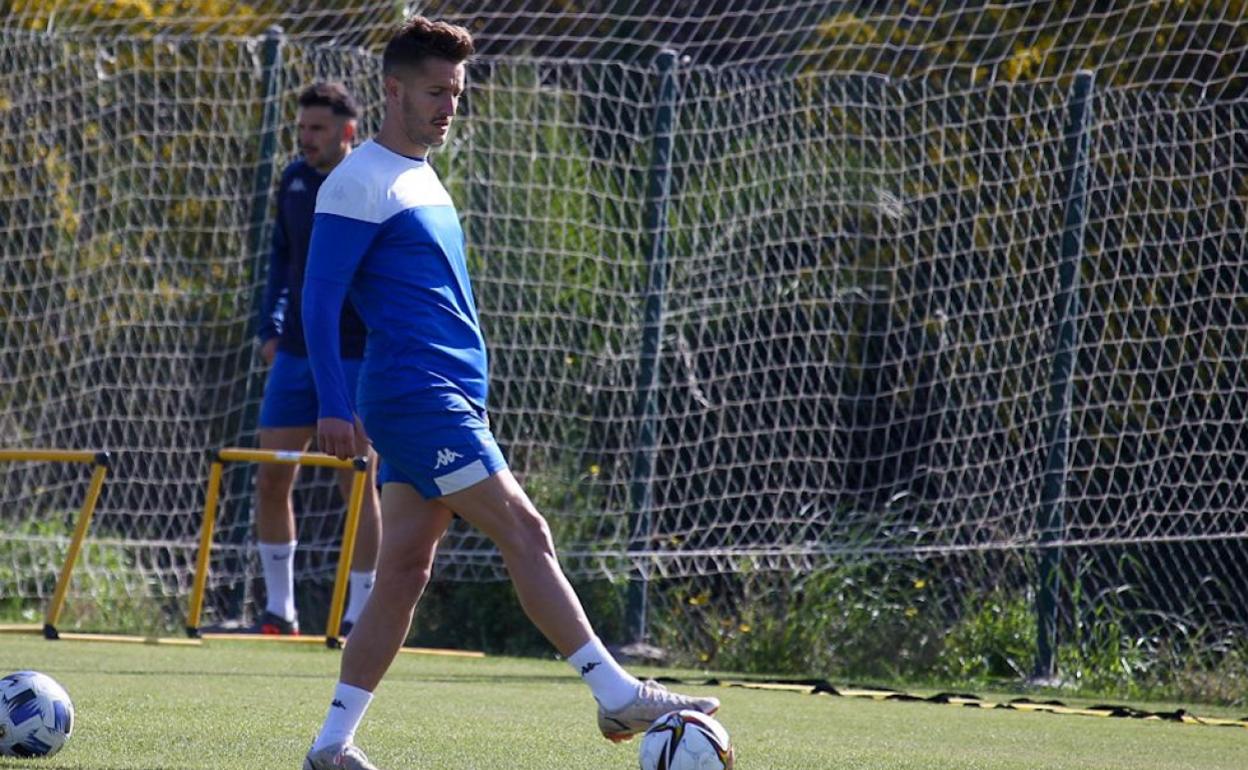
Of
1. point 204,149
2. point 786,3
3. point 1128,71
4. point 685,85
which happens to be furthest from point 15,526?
point 1128,71

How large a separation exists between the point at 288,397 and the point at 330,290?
418cm

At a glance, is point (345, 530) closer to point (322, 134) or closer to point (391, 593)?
point (322, 134)

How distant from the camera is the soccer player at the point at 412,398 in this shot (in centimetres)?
465

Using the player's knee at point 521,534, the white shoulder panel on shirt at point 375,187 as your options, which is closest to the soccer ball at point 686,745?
the player's knee at point 521,534

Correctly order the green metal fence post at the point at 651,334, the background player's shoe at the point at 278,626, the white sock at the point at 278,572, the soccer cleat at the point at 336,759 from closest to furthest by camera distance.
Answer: the soccer cleat at the point at 336,759 → the white sock at the point at 278,572 → the background player's shoe at the point at 278,626 → the green metal fence post at the point at 651,334

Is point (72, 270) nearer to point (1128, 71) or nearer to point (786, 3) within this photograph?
point (786, 3)

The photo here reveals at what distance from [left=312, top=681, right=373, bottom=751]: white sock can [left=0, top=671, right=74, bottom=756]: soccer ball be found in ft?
2.05

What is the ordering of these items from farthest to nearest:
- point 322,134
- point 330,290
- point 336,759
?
point 322,134 < point 330,290 < point 336,759

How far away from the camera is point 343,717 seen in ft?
15.3

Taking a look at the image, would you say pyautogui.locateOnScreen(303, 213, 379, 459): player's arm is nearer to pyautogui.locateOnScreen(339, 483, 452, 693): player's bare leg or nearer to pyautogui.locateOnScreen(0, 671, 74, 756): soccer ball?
pyautogui.locateOnScreen(339, 483, 452, 693): player's bare leg

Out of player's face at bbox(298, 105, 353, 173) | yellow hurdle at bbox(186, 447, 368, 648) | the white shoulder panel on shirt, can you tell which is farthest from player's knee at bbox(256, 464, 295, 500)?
the white shoulder panel on shirt

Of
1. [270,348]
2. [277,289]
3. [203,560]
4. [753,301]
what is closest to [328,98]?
[277,289]

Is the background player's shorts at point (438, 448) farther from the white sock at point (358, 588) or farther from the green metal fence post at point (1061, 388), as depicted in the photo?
the green metal fence post at point (1061, 388)

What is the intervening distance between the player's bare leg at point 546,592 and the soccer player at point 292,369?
3.72 m
